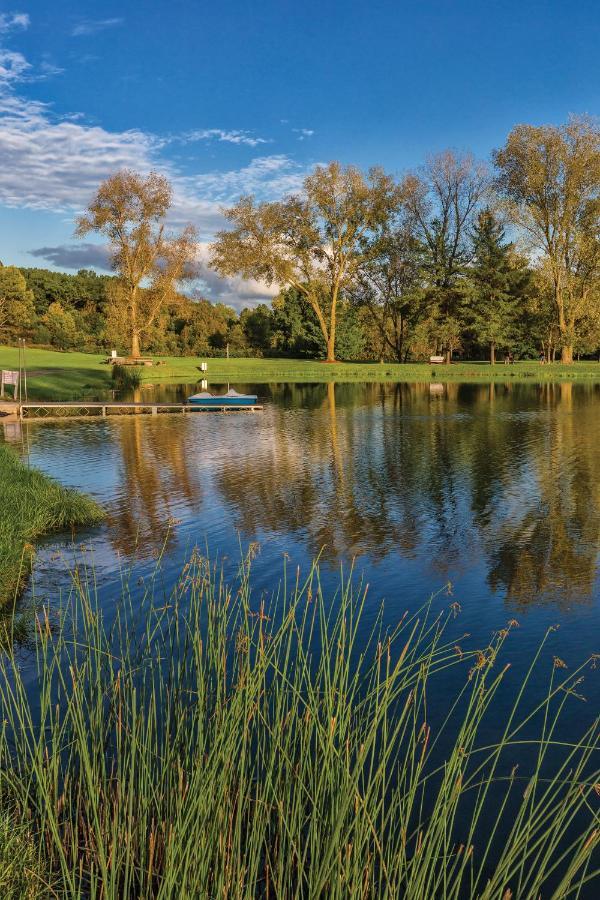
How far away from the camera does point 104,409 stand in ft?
105

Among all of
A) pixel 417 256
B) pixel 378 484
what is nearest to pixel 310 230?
pixel 417 256

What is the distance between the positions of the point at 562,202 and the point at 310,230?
67.4 feet

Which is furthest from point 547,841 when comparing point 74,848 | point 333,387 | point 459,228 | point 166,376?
point 459,228

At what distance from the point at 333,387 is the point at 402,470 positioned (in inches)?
1222

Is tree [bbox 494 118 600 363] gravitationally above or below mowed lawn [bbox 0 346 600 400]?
above

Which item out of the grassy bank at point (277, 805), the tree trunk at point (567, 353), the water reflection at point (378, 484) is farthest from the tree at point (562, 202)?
the grassy bank at point (277, 805)

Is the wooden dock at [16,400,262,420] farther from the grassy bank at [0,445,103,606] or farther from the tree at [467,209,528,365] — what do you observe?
the tree at [467,209,528,365]

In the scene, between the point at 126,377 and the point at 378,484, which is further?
the point at 126,377

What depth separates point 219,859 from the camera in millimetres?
3602

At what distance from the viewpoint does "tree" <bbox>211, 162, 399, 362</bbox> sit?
61562mm

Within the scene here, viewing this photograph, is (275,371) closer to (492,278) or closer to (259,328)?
(492,278)

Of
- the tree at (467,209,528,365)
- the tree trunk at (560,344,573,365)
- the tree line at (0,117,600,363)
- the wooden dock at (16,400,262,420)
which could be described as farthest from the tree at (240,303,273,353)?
the wooden dock at (16,400,262,420)

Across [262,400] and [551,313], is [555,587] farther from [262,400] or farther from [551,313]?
[551,313]

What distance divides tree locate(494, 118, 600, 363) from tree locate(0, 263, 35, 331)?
160ft
